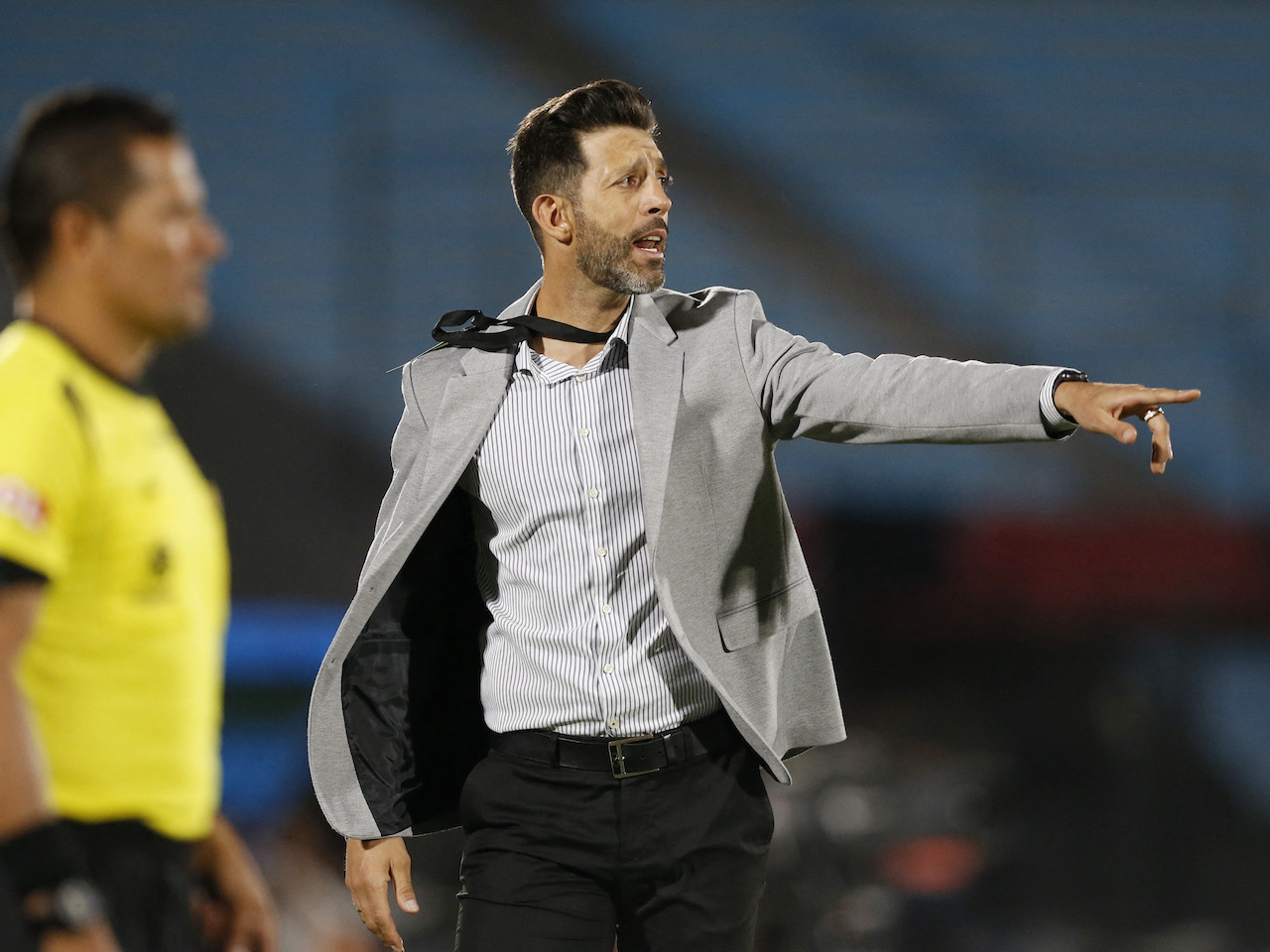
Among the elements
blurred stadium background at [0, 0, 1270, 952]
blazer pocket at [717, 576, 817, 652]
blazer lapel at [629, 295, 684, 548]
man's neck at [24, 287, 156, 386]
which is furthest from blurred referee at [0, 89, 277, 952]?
blurred stadium background at [0, 0, 1270, 952]

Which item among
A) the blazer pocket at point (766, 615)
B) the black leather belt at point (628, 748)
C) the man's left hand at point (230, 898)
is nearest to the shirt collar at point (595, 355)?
the blazer pocket at point (766, 615)

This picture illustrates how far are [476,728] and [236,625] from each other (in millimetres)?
2202

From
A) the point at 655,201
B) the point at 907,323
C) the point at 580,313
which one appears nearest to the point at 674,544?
the point at 580,313

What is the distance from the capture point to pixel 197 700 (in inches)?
54.0

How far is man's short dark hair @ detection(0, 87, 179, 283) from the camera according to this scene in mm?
1305

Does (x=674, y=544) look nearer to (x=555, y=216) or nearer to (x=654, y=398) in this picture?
(x=654, y=398)

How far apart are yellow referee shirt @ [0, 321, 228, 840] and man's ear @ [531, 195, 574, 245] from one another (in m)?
0.73

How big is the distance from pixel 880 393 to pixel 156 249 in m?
0.81

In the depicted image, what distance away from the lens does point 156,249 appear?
52.6 inches

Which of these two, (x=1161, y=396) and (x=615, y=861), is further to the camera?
(x=615, y=861)

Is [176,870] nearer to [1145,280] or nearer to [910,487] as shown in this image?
[910,487]

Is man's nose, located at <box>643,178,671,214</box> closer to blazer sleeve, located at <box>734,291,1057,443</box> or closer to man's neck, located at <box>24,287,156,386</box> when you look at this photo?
blazer sleeve, located at <box>734,291,1057,443</box>

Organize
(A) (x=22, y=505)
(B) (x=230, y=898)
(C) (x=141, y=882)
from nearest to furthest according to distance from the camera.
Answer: (A) (x=22, y=505), (C) (x=141, y=882), (B) (x=230, y=898)

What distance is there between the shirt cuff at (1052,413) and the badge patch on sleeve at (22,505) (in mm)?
995
